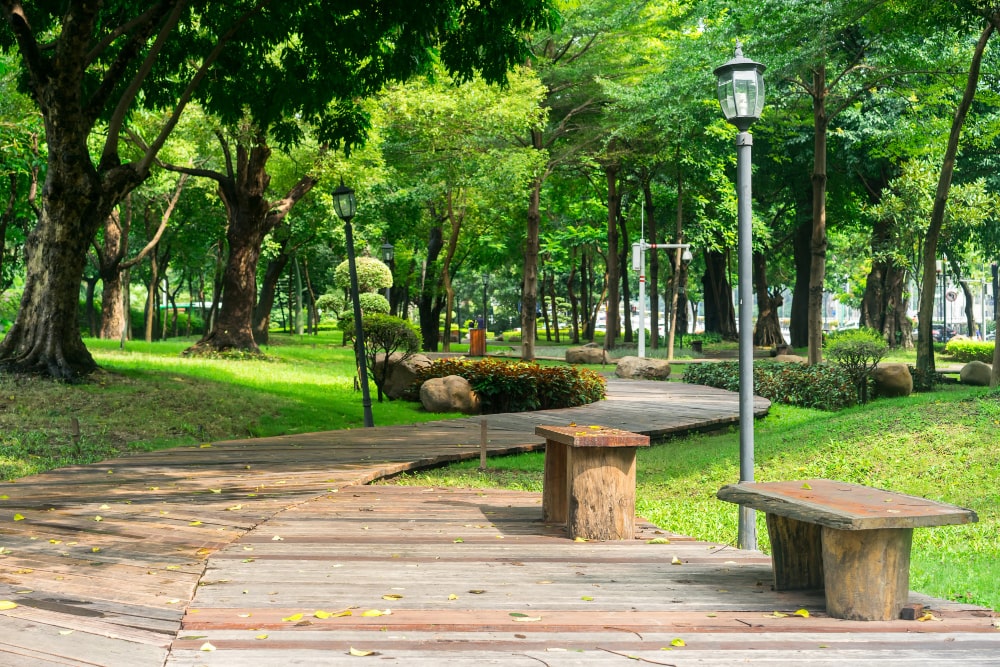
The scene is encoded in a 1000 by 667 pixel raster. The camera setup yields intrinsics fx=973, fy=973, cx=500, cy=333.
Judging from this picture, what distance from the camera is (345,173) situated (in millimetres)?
23672

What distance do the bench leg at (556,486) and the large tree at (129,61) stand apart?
798 cm

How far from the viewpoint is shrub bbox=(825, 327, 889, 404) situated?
63.5 feet

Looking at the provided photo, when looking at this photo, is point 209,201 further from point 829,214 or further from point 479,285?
point 479,285

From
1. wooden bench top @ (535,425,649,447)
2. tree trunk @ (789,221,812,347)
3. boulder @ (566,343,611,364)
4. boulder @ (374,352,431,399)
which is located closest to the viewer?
wooden bench top @ (535,425,649,447)

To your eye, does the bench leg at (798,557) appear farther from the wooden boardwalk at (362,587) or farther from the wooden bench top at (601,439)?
the wooden bench top at (601,439)

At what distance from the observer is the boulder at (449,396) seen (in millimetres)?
17109

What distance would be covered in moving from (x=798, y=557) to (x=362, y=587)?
7.43 feet

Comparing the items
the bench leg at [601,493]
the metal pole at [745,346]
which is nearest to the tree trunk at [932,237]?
the metal pole at [745,346]

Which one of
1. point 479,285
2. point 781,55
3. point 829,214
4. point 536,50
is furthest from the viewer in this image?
point 479,285

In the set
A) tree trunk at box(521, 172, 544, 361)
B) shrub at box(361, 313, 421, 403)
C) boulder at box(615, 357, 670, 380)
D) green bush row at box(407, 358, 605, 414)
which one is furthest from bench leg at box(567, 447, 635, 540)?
tree trunk at box(521, 172, 544, 361)

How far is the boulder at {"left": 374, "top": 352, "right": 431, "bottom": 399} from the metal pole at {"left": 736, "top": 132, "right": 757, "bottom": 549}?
40.5 ft

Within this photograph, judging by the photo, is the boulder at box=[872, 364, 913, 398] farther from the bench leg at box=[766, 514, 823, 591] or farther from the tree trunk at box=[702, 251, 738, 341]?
the tree trunk at box=[702, 251, 738, 341]

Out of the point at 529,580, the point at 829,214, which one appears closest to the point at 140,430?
the point at 529,580

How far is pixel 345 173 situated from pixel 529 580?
770 inches
